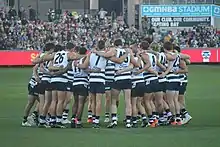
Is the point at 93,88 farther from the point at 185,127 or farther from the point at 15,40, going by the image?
the point at 15,40

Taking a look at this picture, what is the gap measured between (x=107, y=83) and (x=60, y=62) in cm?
128

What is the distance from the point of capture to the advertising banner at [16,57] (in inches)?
1757

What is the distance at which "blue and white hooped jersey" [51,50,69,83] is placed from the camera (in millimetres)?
14820

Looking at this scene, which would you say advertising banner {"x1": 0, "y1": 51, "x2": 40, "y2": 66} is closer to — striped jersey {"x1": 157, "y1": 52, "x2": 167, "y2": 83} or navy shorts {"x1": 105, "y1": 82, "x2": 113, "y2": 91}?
striped jersey {"x1": 157, "y1": 52, "x2": 167, "y2": 83}

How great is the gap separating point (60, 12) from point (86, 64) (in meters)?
39.8

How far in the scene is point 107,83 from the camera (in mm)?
14898

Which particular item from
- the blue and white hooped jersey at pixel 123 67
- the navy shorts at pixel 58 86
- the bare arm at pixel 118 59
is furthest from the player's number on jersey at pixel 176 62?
the navy shorts at pixel 58 86

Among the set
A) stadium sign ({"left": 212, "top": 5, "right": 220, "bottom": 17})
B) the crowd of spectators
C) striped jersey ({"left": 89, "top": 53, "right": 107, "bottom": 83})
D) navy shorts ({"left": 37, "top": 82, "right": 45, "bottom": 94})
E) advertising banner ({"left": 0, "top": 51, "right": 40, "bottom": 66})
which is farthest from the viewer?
stadium sign ({"left": 212, "top": 5, "right": 220, "bottom": 17})

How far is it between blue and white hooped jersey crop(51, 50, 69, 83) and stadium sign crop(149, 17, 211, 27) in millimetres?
38618

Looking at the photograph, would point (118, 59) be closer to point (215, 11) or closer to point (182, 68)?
point (182, 68)

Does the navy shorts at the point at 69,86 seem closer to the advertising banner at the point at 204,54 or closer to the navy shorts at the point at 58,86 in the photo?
the navy shorts at the point at 58,86

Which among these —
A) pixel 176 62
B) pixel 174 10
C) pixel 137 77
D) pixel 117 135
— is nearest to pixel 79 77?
pixel 137 77

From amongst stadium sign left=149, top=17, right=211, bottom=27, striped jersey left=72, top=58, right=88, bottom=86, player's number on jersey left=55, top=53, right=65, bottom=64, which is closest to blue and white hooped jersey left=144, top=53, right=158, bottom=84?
striped jersey left=72, top=58, right=88, bottom=86

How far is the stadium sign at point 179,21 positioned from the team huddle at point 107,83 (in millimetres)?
37665
